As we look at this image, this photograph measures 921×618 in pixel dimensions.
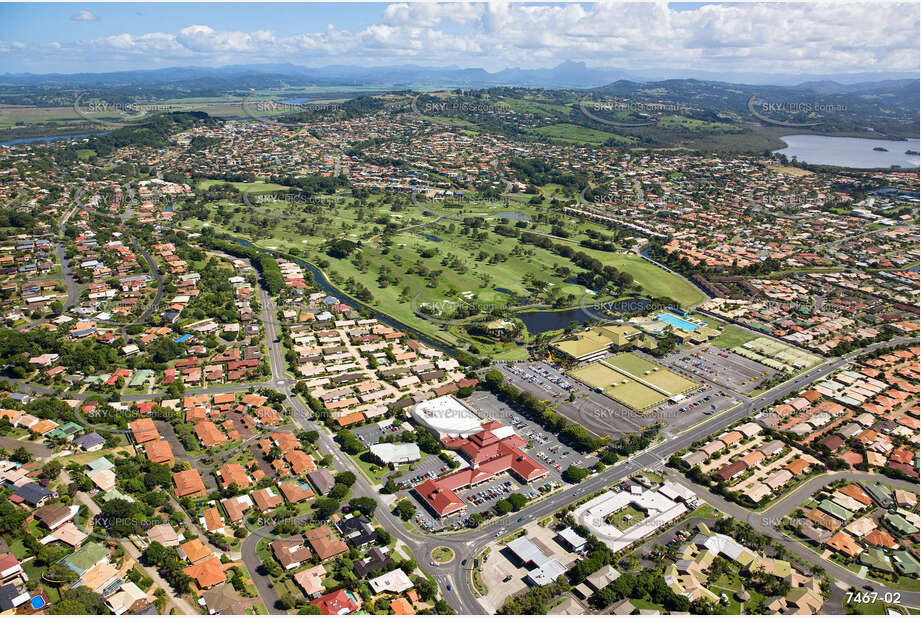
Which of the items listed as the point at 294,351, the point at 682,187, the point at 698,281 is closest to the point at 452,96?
the point at 682,187

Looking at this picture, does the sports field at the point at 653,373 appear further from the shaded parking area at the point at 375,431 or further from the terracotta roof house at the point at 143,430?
the terracotta roof house at the point at 143,430

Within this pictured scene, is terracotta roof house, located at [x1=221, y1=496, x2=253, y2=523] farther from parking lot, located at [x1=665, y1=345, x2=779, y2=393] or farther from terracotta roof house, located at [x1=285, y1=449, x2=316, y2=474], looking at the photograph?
parking lot, located at [x1=665, y1=345, x2=779, y2=393]

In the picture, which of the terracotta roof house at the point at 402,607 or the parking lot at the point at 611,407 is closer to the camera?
the terracotta roof house at the point at 402,607

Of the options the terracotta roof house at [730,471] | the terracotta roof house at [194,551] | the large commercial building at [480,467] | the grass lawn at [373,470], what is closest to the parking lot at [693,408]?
the terracotta roof house at [730,471]

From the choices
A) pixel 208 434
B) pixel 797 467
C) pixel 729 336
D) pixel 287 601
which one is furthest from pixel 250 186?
pixel 797 467

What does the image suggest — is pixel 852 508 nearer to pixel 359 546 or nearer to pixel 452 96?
pixel 359 546

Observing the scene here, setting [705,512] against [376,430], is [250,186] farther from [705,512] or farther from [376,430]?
[705,512]

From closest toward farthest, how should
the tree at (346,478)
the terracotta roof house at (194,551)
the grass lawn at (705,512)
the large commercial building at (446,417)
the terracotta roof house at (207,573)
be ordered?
the terracotta roof house at (207,573) < the terracotta roof house at (194,551) < the grass lawn at (705,512) < the tree at (346,478) < the large commercial building at (446,417)

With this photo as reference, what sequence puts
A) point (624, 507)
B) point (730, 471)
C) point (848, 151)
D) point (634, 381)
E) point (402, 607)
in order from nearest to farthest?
point (402, 607) < point (624, 507) < point (730, 471) < point (634, 381) < point (848, 151)
